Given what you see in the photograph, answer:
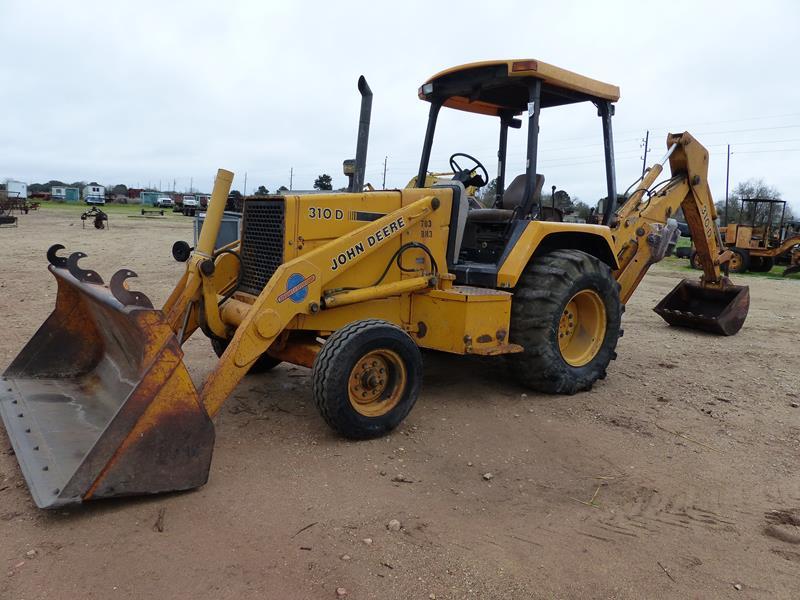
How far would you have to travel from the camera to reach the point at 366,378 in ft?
13.5

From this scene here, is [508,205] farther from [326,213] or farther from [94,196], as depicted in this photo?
[94,196]

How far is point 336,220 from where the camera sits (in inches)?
180

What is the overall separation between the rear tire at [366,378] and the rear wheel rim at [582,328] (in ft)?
6.23

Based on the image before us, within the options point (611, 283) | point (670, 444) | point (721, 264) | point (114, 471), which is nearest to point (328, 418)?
point (114, 471)

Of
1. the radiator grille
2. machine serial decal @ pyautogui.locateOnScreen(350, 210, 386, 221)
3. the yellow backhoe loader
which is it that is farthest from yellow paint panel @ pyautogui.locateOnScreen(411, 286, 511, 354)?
the radiator grille

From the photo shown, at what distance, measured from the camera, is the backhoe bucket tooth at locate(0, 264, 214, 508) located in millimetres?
3049

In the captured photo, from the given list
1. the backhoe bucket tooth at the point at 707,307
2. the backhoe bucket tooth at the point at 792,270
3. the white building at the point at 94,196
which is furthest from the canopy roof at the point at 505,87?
the white building at the point at 94,196

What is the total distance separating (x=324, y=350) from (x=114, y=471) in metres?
1.38

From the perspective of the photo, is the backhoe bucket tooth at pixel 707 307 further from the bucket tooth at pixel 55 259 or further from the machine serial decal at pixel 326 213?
the bucket tooth at pixel 55 259

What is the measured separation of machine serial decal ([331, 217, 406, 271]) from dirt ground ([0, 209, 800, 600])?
1.15m

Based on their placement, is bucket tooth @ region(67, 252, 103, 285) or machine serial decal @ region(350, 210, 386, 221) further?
machine serial decal @ region(350, 210, 386, 221)

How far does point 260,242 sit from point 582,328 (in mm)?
3031

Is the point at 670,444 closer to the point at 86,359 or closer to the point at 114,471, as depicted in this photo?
the point at 114,471

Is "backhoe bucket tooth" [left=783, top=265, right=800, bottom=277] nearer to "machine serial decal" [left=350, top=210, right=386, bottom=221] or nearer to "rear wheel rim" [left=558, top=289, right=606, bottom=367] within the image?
"rear wheel rim" [left=558, top=289, right=606, bottom=367]
